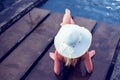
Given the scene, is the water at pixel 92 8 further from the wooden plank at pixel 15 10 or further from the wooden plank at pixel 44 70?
the wooden plank at pixel 44 70

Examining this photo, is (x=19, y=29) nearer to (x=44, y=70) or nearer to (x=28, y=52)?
(x=28, y=52)

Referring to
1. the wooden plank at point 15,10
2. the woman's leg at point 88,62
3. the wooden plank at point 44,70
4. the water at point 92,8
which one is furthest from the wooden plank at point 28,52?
the water at point 92,8

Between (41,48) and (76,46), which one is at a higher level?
(76,46)

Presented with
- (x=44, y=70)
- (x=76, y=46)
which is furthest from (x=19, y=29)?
(x=76, y=46)

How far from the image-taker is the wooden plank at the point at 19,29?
11.7 feet

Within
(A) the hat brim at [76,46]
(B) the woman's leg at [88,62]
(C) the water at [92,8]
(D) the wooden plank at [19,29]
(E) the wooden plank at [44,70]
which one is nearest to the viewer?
(A) the hat brim at [76,46]

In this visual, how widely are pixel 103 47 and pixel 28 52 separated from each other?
3.49 ft

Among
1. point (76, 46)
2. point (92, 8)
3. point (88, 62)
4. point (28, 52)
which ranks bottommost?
point (92, 8)

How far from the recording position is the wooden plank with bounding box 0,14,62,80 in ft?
10.3

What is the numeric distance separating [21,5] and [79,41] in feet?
7.72

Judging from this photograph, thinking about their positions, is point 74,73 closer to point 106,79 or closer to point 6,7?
point 106,79

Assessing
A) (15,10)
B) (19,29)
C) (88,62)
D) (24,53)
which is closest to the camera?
(88,62)

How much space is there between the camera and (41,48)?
3463 mm

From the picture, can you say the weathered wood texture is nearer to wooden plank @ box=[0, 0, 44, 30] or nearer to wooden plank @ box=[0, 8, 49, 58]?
wooden plank @ box=[0, 8, 49, 58]
